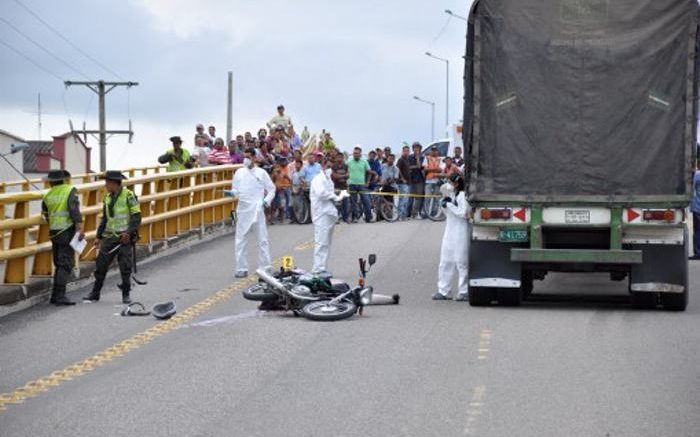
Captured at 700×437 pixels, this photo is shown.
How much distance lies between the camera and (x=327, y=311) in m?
16.2

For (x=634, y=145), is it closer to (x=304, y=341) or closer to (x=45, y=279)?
(x=304, y=341)

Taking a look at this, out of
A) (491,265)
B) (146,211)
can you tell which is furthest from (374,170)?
(491,265)

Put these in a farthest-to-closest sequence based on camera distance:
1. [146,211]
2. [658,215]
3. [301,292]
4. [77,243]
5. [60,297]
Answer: [146,211], [77,243], [60,297], [658,215], [301,292]

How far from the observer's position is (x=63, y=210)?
18.9m

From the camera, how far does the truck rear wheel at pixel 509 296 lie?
18.0 meters

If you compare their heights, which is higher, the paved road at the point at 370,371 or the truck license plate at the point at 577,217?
the truck license plate at the point at 577,217

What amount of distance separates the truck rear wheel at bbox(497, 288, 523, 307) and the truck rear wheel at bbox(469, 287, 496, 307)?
0.33 ft

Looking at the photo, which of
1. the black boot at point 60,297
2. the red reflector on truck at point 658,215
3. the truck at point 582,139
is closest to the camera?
the red reflector on truck at point 658,215

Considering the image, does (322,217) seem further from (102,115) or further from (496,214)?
(102,115)

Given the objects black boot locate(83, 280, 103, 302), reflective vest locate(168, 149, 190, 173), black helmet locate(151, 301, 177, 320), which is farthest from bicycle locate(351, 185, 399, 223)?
black helmet locate(151, 301, 177, 320)

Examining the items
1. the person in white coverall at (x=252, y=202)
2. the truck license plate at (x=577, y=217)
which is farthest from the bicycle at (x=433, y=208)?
the truck license plate at (x=577, y=217)

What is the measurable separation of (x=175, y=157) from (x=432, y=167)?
9.03m

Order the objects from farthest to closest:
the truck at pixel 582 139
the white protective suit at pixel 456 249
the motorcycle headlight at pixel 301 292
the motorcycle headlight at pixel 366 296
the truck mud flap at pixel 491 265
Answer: the white protective suit at pixel 456 249
the truck mud flap at pixel 491 265
the truck at pixel 582 139
the motorcycle headlight at pixel 366 296
the motorcycle headlight at pixel 301 292

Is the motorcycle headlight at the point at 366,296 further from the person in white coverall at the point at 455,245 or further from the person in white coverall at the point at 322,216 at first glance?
the person in white coverall at the point at 322,216
